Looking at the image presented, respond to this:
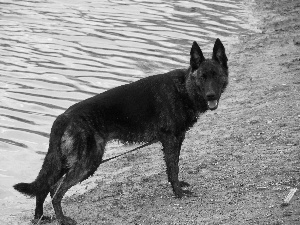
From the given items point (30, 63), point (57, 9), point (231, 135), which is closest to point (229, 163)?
point (231, 135)

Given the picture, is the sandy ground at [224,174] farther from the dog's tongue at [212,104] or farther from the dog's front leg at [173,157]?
the dog's tongue at [212,104]

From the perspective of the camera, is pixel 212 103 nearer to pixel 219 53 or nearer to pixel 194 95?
pixel 194 95

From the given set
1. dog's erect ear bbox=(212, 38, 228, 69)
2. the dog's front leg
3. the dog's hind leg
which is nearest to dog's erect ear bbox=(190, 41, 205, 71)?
dog's erect ear bbox=(212, 38, 228, 69)

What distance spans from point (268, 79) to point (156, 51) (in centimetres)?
429

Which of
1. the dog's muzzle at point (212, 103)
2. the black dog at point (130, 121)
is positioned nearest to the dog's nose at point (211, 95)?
the black dog at point (130, 121)

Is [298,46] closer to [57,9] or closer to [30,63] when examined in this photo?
[30,63]

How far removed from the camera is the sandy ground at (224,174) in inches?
262

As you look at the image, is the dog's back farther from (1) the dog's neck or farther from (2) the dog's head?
(2) the dog's head

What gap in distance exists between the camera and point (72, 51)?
1587 cm

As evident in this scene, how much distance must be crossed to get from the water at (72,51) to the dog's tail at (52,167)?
1.40 m

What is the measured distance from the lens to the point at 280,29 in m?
17.5

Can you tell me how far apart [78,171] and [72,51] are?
369 inches

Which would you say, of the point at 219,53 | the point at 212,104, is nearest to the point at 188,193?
the point at 212,104

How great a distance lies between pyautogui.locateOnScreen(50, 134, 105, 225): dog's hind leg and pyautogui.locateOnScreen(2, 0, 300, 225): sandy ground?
41 cm
